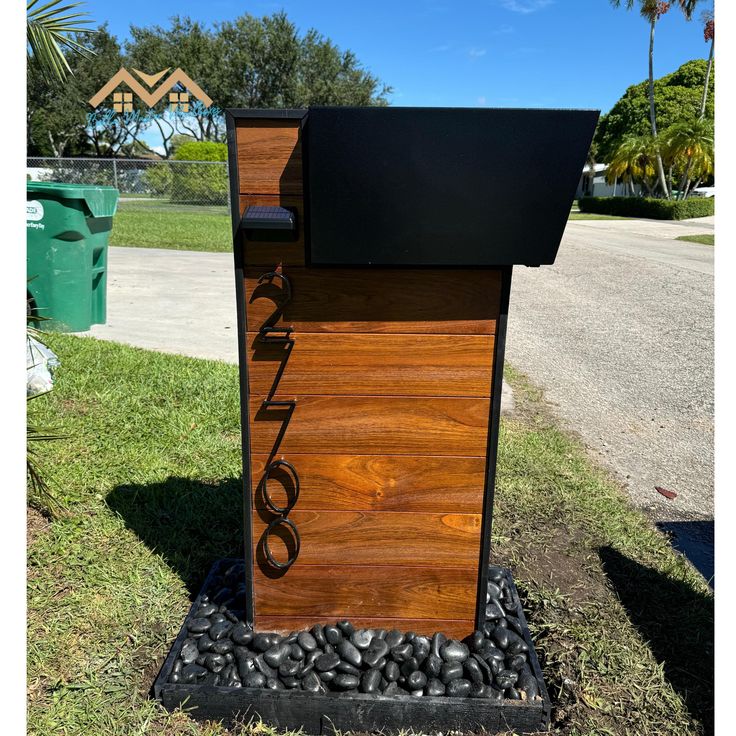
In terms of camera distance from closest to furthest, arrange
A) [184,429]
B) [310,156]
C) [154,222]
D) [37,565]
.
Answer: [310,156] → [37,565] → [184,429] → [154,222]

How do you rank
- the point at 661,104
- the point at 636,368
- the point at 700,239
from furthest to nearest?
1. the point at 661,104
2. the point at 700,239
3. the point at 636,368

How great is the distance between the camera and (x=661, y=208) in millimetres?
32375

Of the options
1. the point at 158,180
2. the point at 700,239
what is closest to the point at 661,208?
the point at 700,239

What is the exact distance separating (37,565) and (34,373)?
6.89 feet

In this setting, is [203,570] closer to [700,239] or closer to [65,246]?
[65,246]

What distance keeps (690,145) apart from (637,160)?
4.53 meters

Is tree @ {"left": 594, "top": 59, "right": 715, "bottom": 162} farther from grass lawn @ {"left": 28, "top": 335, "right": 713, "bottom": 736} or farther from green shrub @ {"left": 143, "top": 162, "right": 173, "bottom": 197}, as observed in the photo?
grass lawn @ {"left": 28, "top": 335, "right": 713, "bottom": 736}

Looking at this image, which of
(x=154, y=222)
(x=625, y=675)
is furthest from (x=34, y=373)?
(x=154, y=222)

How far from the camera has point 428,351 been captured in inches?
83.7

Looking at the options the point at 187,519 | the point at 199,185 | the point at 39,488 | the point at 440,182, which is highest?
the point at 199,185

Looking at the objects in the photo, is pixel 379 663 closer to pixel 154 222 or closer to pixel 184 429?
pixel 184 429

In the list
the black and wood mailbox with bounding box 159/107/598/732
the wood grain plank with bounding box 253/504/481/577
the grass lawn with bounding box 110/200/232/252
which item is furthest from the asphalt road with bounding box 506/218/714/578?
the grass lawn with bounding box 110/200/232/252

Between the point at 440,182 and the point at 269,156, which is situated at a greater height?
the point at 269,156

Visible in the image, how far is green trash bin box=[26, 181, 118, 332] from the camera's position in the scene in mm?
6117
